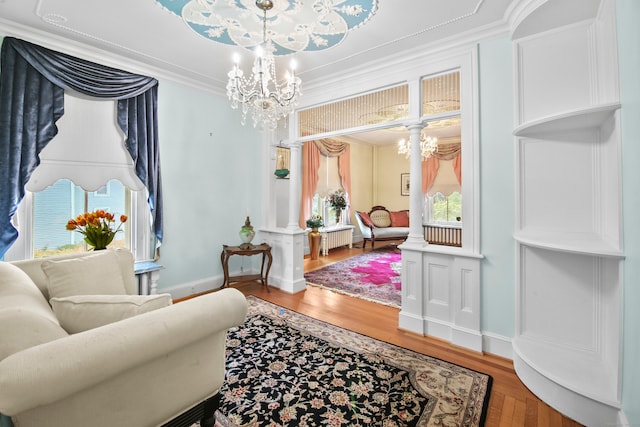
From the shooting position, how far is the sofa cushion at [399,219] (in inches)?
326

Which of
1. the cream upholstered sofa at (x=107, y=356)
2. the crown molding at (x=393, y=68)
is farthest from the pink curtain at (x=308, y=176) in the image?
the cream upholstered sofa at (x=107, y=356)

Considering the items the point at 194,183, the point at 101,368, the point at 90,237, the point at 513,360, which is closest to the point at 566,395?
the point at 513,360

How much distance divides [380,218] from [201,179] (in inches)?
215

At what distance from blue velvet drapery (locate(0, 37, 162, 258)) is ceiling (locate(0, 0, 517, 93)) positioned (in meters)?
0.19

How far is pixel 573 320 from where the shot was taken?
214 cm

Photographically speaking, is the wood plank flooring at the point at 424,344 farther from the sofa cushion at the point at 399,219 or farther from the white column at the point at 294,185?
the sofa cushion at the point at 399,219

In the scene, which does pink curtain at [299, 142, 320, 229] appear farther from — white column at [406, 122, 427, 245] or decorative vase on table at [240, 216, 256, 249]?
white column at [406, 122, 427, 245]

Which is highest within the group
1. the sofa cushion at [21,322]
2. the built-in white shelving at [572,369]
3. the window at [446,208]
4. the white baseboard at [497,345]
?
the window at [446,208]

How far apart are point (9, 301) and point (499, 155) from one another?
3.27 m

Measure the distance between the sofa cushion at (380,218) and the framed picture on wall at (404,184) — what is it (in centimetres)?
83

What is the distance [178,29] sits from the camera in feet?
8.71

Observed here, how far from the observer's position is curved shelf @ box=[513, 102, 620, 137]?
1.70 m

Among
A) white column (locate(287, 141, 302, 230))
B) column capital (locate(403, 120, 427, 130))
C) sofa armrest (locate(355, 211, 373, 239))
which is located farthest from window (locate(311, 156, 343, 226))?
column capital (locate(403, 120, 427, 130))

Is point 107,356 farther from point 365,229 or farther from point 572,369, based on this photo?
point 365,229
